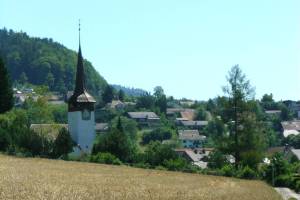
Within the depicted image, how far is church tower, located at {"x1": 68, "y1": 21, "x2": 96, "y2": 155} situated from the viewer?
7175 cm

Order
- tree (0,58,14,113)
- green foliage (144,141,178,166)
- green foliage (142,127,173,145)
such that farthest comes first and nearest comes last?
1. green foliage (142,127,173,145)
2. tree (0,58,14,113)
3. green foliage (144,141,178,166)

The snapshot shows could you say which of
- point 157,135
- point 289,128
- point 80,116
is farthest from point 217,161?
point 289,128

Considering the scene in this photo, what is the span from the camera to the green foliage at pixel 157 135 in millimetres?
143375

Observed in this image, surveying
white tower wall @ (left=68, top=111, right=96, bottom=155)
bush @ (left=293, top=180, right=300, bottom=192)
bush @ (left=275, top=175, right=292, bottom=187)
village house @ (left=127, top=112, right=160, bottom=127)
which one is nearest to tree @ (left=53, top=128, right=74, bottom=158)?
white tower wall @ (left=68, top=111, right=96, bottom=155)

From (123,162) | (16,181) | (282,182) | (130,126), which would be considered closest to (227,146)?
(282,182)

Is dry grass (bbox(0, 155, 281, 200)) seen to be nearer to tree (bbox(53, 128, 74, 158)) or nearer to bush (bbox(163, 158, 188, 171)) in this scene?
bush (bbox(163, 158, 188, 171))

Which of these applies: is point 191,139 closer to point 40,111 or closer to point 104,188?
point 40,111

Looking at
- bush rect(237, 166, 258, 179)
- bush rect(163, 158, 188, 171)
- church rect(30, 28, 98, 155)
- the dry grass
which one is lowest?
bush rect(237, 166, 258, 179)

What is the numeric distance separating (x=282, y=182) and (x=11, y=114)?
3318 centimetres

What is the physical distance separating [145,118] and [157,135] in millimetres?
34209

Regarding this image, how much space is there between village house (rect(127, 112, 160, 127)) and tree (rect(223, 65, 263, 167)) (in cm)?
12169

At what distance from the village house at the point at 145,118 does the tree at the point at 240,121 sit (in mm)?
121687

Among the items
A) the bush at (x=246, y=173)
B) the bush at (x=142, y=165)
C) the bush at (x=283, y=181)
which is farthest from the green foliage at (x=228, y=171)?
the bush at (x=142, y=165)

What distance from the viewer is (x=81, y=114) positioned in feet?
237
